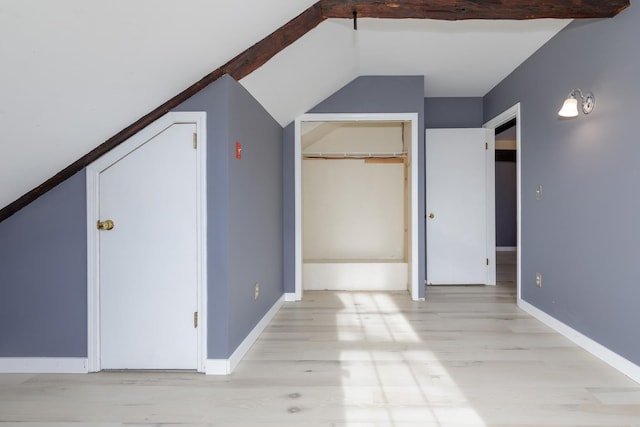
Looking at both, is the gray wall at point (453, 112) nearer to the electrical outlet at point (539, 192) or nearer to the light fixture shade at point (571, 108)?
the electrical outlet at point (539, 192)

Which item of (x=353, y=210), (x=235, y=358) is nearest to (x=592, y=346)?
(x=235, y=358)

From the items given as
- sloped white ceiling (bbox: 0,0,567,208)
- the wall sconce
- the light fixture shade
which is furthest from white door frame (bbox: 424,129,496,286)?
the light fixture shade

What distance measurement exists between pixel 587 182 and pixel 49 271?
3783mm

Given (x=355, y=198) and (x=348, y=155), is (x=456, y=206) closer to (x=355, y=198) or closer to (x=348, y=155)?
(x=355, y=198)

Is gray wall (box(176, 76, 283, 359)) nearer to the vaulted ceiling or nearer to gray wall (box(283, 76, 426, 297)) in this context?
the vaulted ceiling

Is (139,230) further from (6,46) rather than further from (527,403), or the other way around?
(527,403)

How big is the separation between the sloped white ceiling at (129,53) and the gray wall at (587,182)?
444 millimetres

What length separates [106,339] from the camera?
7.36 ft

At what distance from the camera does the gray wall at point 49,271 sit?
2.22 meters

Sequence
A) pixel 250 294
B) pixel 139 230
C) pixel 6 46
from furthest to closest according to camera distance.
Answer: pixel 250 294 → pixel 139 230 → pixel 6 46

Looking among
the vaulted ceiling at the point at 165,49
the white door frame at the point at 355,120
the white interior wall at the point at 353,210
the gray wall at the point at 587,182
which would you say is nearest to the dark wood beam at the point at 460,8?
the vaulted ceiling at the point at 165,49

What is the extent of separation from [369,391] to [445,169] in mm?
3267

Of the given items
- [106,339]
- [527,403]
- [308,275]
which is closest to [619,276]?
[527,403]

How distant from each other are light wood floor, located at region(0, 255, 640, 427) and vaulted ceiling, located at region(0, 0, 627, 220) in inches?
50.4
